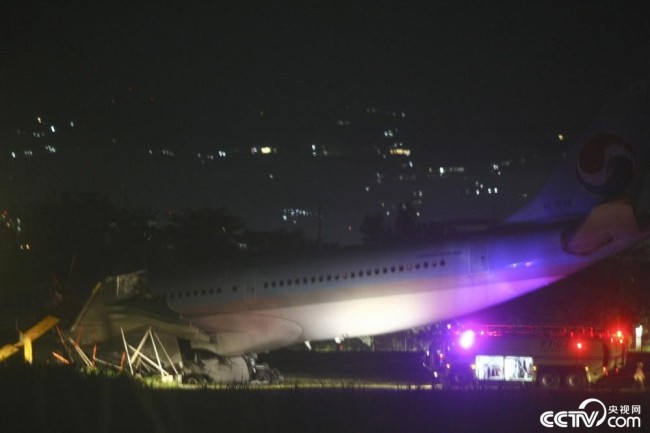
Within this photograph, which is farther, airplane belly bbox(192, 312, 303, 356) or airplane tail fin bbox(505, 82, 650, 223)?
airplane belly bbox(192, 312, 303, 356)

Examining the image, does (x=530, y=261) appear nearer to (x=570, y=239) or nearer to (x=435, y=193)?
(x=570, y=239)

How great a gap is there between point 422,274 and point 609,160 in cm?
611

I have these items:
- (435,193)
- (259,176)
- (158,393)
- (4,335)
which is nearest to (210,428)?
(158,393)

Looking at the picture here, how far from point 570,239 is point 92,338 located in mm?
13551

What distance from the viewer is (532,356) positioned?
2730 centimetres

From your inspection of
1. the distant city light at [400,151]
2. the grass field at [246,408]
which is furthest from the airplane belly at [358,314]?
the distant city light at [400,151]

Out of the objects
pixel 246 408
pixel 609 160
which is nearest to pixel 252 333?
pixel 609 160

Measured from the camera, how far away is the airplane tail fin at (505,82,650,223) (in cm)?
2684

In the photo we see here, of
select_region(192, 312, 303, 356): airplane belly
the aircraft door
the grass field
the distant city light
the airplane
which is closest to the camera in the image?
the grass field

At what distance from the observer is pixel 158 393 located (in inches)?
682

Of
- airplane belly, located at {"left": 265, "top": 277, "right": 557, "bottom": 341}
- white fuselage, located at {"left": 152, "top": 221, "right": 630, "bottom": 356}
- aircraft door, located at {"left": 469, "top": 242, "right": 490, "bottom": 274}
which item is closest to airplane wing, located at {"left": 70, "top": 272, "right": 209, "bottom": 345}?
white fuselage, located at {"left": 152, "top": 221, "right": 630, "bottom": 356}

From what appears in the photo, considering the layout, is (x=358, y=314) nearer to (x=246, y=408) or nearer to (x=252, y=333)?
(x=252, y=333)

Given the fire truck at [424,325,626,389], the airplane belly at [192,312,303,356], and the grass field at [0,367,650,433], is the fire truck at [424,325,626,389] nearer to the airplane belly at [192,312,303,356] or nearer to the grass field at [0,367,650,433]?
the airplane belly at [192,312,303,356]

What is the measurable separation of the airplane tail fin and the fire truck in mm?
3462
